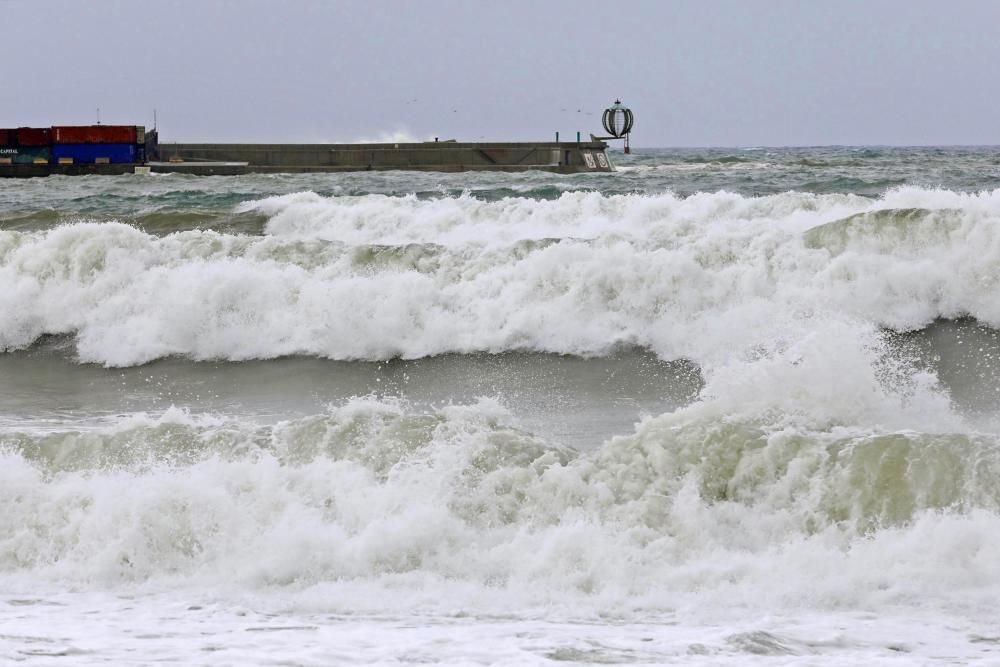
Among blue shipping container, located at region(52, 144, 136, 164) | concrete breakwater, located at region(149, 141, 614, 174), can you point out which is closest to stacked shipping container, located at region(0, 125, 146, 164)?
blue shipping container, located at region(52, 144, 136, 164)

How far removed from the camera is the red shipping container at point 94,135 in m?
45.5

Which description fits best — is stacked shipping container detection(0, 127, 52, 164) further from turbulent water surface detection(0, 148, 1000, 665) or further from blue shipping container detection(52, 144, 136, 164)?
turbulent water surface detection(0, 148, 1000, 665)

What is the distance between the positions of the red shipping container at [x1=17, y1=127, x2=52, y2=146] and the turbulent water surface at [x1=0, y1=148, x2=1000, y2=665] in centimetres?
3565

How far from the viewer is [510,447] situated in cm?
636

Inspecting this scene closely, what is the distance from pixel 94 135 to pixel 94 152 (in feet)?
2.53

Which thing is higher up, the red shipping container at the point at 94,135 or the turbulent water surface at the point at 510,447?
the red shipping container at the point at 94,135

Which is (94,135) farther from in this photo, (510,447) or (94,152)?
(510,447)

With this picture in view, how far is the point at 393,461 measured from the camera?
6418mm

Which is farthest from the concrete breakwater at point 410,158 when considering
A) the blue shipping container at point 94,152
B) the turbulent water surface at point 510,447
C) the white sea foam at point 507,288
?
the turbulent water surface at point 510,447

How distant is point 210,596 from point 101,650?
874 millimetres

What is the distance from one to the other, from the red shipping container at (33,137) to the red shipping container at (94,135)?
0.36 metres

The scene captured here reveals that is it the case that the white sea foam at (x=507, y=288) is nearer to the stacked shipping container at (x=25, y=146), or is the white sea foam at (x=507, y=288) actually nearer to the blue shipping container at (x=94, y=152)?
the blue shipping container at (x=94, y=152)

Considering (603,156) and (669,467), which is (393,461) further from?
(603,156)

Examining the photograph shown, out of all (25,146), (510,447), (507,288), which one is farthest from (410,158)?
(510,447)
